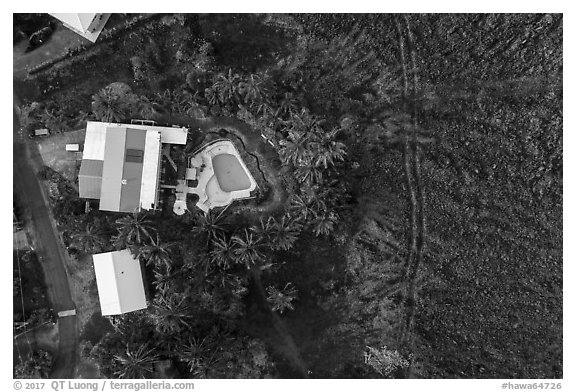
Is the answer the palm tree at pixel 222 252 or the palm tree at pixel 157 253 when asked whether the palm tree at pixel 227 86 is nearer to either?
the palm tree at pixel 222 252

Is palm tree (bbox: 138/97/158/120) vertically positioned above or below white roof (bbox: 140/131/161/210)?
above

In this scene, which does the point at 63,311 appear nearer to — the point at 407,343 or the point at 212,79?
the point at 212,79

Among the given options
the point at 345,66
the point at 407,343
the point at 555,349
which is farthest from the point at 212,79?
the point at 555,349

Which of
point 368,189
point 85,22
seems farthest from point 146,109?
point 368,189

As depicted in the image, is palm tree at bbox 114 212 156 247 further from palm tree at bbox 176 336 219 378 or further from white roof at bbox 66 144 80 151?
palm tree at bbox 176 336 219 378

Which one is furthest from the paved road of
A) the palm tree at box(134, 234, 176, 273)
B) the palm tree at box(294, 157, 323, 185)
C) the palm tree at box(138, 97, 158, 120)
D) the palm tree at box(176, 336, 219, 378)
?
the palm tree at box(294, 157, 323, 185)
